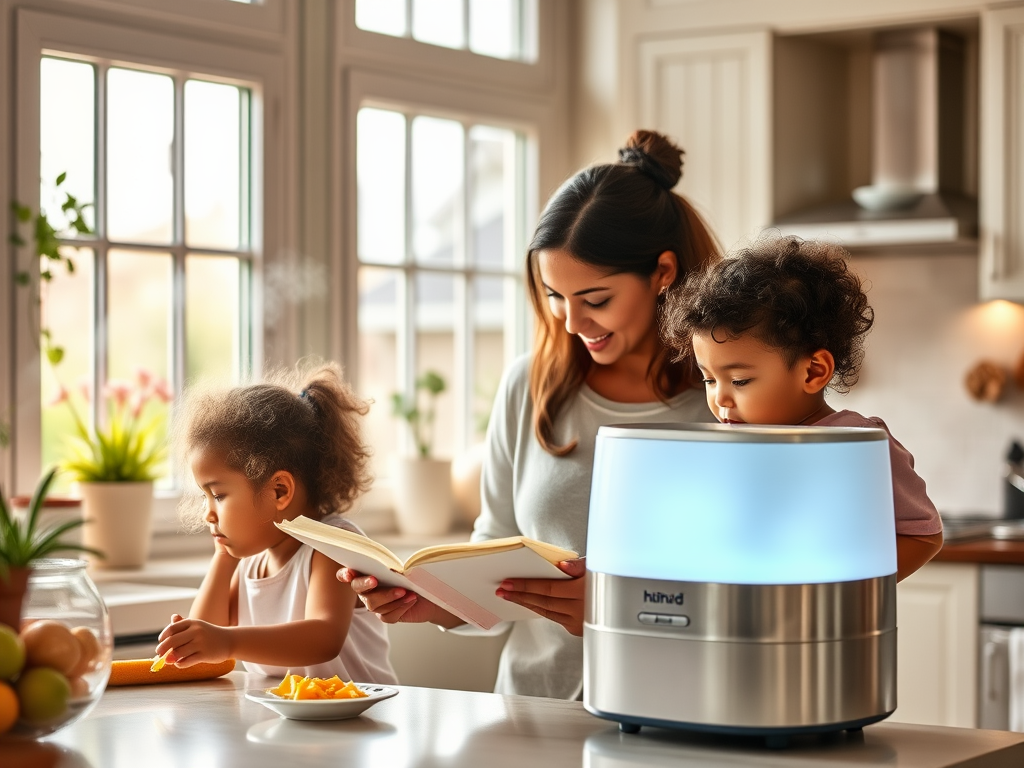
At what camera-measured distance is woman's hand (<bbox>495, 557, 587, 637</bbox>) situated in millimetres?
1434

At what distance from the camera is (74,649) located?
120 centimetres

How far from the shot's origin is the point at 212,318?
121 inches

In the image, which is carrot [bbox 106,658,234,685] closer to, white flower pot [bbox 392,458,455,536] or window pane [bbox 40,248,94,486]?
window pane [bbox 40,248,94,486]

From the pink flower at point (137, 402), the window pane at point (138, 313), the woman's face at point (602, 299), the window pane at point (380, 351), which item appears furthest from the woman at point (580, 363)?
the window pane at point (380, 351)

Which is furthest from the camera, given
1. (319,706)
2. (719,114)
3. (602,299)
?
(719,114)

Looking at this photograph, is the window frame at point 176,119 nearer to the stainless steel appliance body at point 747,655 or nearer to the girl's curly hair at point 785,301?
the girl's curly hair at point 785,301

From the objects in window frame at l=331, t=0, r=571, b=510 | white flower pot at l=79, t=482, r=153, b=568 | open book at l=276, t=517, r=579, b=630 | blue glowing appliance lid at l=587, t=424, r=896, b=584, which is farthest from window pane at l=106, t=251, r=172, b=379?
blue glowing appliance lid at l=587, t=424, r=896, b=584

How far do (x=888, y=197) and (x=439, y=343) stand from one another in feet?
4.06

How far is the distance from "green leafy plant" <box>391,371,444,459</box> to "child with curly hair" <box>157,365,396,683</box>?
4.63 feet

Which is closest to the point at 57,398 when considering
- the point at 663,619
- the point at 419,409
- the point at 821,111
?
the point at 419,409

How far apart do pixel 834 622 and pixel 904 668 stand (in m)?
2.19

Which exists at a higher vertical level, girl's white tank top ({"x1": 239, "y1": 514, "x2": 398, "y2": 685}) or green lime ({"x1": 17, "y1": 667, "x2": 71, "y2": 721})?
green lime ({"x1": 17, "y1": 667, "x2": 71, "y2": 721})

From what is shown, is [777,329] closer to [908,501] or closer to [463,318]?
[908,501]

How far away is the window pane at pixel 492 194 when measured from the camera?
3697mm
